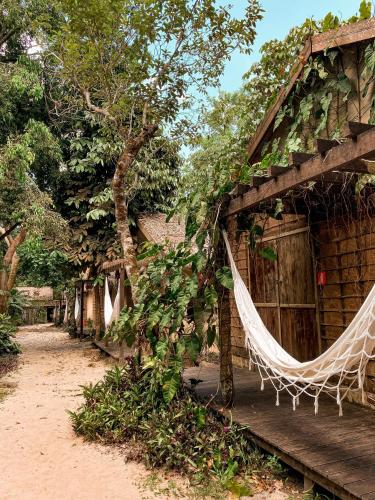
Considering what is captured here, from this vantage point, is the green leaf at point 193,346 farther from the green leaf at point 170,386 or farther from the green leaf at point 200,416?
the green leaf at point 200,416

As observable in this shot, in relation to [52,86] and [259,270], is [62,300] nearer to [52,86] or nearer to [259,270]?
[52,86]

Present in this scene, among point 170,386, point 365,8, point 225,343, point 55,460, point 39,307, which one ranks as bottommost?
point 55,460

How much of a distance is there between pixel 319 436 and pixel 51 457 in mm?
2078

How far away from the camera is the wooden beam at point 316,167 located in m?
2.04

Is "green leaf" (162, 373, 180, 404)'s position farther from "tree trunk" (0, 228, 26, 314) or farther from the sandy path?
"tree trunk" (0, 228, 26, 314)

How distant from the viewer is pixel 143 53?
5.30 m

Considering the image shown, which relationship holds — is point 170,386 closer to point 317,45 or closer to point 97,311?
point 317,45

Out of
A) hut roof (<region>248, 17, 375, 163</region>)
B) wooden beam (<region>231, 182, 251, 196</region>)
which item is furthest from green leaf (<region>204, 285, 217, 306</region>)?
hut roof (<region>248, 17, 375, 163</region>)

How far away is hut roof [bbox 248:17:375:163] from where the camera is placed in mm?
3509

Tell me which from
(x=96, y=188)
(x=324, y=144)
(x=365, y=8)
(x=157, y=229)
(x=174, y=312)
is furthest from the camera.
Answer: (x=96, y=188)

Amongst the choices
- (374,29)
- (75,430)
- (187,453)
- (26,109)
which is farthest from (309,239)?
(26,109)

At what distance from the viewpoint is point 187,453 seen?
10.0ft

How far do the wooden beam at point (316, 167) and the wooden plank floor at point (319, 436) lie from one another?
166 centimetres

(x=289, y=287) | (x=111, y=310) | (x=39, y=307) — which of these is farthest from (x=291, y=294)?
(x=39, y=307)
